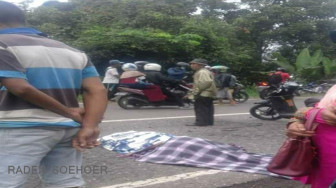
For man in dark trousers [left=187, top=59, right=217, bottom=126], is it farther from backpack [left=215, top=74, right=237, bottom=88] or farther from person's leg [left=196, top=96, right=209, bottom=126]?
backpack [left=215, top=74, right=237, bottom=88]

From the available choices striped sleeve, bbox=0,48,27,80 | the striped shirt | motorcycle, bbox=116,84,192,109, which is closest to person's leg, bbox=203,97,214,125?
motorcycle, bbox=116,84,192,109

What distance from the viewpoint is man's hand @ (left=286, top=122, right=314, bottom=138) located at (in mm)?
2418

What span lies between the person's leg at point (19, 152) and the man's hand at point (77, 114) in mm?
148

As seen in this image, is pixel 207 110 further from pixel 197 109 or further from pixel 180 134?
pixel 180 134

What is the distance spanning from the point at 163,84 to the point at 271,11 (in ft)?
51.5

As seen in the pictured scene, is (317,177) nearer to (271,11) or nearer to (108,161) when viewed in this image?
(108,161)

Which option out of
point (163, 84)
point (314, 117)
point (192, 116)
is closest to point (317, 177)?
point (314, 117)

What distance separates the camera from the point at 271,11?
26.2 metres

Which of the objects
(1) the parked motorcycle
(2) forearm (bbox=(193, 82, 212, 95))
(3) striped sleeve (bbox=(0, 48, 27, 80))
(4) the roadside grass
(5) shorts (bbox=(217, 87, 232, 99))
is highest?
(3) striped sleeve (bbox=(0, 48, 27, 80))

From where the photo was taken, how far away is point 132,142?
606 cm

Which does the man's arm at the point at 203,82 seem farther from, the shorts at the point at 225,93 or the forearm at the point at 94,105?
the forearm at the point at 94,105

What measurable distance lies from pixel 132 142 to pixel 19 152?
152 inches

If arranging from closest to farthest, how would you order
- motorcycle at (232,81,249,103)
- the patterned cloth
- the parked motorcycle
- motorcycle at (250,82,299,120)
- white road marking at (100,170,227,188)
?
1. white road marking at (100,170,227,188)
2. the patterned cloth
3. motorcycle at (250,82,299,120)
4. motorcycle at (232,81,249,103)
5. the parked motorcycle

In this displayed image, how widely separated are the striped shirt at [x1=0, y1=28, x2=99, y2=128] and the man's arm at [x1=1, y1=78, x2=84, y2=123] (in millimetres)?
25
